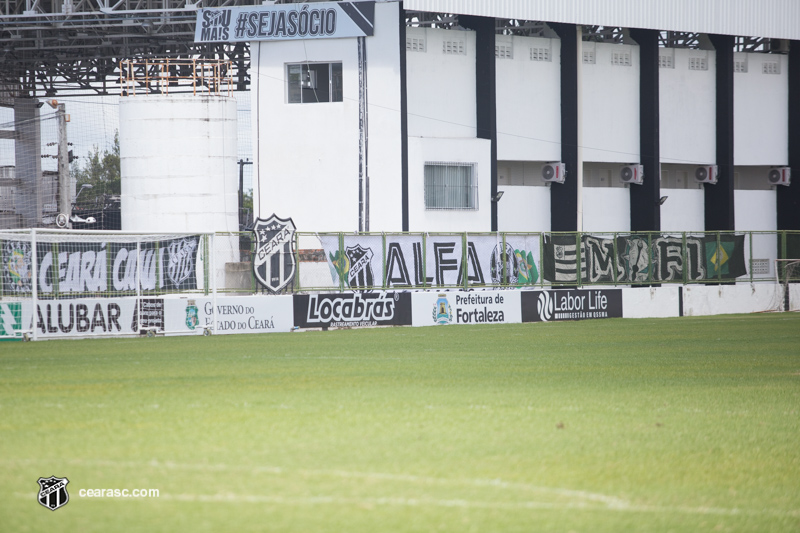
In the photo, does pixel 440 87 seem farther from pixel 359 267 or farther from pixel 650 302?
pixel 359 267

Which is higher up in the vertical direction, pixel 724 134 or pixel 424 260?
pixel 724 134

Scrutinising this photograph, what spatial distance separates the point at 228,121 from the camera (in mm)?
40188

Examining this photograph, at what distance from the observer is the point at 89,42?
46.6 metres

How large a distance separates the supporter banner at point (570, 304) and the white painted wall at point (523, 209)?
36.5 feet

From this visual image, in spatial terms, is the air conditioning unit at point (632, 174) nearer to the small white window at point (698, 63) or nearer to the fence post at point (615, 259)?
the small white window at point (698, 63)

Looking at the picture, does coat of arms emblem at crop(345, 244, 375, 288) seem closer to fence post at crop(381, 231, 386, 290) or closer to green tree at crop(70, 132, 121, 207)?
fence post at crop(381, 231, 386, 290)

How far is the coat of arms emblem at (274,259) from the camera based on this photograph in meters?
27.0

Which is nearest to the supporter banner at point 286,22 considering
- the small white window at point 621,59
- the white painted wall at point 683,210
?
the small white window at point 621,59

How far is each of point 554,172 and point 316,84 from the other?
12.8m

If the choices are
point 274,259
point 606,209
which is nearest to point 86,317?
point 274,259

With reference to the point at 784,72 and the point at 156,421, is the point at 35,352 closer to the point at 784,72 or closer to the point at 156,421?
the point at 156,421

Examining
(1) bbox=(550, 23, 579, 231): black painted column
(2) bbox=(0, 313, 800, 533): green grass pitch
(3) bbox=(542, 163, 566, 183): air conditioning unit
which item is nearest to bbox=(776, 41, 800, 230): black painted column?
(1) bbox=(550, 23, 579, 231): black painted column

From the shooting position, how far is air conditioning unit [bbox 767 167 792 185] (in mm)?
47625

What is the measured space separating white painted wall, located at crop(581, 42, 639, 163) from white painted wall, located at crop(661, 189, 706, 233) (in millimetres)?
3686
